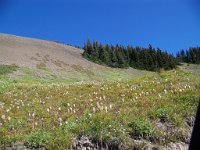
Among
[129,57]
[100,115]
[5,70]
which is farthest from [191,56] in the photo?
[100,115]

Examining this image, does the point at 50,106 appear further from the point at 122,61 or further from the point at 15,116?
the point at 122,61

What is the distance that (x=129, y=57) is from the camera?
4072 inches

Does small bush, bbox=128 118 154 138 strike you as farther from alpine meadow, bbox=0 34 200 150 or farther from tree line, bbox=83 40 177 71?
tree line, bbox=83 40 177 71

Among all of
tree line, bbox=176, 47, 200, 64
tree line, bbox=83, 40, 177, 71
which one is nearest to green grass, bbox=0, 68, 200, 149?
tree line, bbox=83, 40, 177, 71

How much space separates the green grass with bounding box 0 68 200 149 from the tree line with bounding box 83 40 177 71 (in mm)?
69598

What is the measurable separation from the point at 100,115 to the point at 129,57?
9280cm

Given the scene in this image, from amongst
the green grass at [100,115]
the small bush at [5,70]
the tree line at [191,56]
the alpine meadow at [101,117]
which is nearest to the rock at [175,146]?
the alpine meadow at [101,117]

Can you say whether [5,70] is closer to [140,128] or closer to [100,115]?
[100,115]

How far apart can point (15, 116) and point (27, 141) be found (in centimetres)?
298

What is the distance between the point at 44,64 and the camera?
205ft

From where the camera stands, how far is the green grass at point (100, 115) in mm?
10070

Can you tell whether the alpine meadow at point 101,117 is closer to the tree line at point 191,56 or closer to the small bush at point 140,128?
the small bush at point 140,128

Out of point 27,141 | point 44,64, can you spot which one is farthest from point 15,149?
point 44,64

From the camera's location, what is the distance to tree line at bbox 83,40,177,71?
89.9 meters
